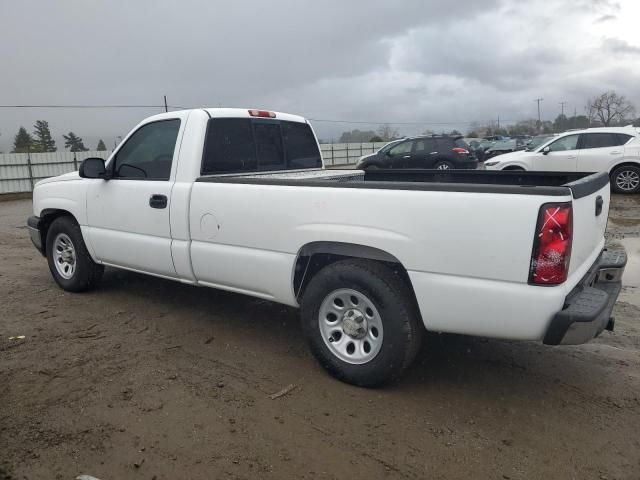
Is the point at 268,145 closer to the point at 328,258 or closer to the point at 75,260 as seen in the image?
the point at 328,258

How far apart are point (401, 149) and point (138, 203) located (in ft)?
51.4

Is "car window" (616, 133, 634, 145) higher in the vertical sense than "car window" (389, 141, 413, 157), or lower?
lower

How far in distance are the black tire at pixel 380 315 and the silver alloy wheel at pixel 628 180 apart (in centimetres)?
1188

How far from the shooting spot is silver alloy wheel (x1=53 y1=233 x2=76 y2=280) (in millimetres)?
5637

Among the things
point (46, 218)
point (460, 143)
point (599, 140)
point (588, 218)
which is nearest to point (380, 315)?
point (588, 218)

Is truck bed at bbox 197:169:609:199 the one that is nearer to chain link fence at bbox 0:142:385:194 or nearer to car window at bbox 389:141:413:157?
car window at bbox 389:141:413:157

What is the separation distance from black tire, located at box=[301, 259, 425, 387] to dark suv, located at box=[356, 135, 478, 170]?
1494 centimetres

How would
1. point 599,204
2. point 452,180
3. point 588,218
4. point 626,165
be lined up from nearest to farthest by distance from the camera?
point 588,218
point 599,204
point 452,180
point 626,165

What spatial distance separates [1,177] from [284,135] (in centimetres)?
1889

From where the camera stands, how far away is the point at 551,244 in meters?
2.77

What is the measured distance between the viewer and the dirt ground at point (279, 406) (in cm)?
275

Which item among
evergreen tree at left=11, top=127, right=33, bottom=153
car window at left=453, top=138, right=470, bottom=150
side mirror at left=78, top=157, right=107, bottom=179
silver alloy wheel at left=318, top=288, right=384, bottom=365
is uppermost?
evergreen tree at left=11, top=127, right=33, bottom=153

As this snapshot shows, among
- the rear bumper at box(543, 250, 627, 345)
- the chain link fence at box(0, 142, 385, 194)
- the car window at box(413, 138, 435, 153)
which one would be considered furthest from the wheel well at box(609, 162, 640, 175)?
the rear bumper at box(543, 250, 627, 345)

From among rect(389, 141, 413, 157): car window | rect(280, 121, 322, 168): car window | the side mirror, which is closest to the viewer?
the side mirror
